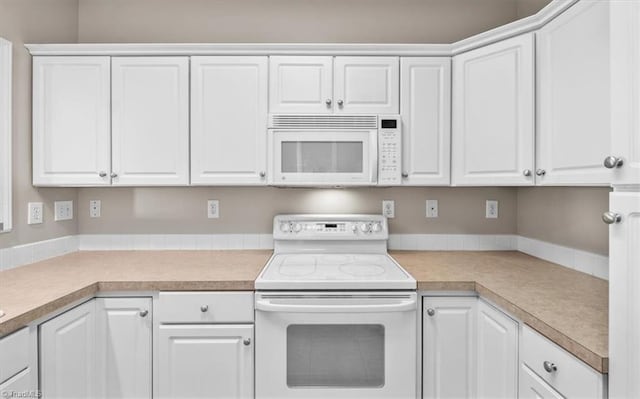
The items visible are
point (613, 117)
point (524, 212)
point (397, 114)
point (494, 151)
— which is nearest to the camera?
point (613, 117)

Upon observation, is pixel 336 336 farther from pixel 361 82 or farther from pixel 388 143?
pixel 361 82

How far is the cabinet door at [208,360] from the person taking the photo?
1697mm

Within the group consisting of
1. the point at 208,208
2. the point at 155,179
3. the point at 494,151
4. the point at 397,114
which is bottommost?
the point at 208,208

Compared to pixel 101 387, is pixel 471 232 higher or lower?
higher

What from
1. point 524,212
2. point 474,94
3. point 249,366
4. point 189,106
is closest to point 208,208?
point 189,106

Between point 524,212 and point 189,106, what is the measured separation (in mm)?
2146

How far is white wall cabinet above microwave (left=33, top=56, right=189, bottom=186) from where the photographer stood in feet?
6.94

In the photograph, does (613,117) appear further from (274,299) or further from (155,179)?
(155,179)

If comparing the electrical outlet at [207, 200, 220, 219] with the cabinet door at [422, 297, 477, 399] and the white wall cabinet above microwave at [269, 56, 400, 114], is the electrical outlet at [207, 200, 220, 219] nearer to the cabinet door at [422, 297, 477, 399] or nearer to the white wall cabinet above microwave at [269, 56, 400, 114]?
the white wall cabinet above microwave at [269, 56, 400, 114]

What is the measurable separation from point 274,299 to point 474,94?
4.87 feet

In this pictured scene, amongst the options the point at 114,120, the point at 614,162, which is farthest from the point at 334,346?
the point at 114,120

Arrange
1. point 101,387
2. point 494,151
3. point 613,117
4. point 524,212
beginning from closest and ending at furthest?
1. point 613,117
2. point 101,387
3. point 494,151
4. point 524,212

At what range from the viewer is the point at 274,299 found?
1.70 m

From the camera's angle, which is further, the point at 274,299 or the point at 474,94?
the point at 474,94
